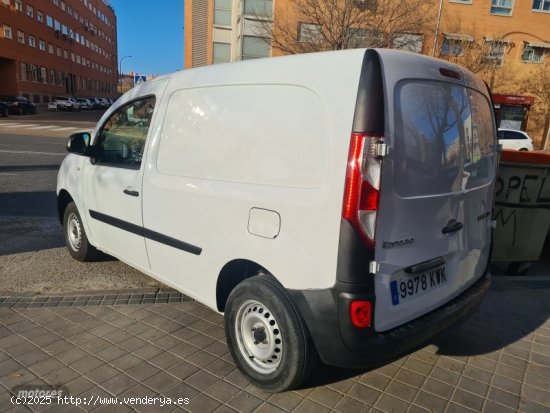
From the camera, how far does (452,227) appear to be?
254 centimetres

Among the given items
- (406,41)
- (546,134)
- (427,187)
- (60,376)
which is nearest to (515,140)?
(406,41)

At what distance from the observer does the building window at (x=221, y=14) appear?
1243 inches

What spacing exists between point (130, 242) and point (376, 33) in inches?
901

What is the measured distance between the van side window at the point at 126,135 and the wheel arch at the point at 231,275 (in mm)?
1209

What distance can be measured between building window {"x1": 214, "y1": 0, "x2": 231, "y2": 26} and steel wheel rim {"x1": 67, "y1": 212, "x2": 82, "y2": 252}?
30.4m

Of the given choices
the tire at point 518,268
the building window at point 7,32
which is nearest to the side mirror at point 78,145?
the tire at point 518,268

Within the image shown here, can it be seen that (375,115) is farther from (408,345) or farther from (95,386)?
(95,386)

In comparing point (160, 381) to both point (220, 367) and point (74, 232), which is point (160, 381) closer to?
point (220, 367)

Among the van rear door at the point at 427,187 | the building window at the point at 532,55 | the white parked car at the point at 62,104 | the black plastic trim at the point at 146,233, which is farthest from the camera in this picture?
the white parked car at the point at 62,104

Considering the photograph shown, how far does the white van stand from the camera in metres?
2.10

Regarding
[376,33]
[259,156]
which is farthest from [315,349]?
[376,33]

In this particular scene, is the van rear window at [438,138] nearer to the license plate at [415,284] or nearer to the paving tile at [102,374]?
the license plate at [415,284]

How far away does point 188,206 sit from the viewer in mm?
2879

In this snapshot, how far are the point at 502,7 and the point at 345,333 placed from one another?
33.8 m
